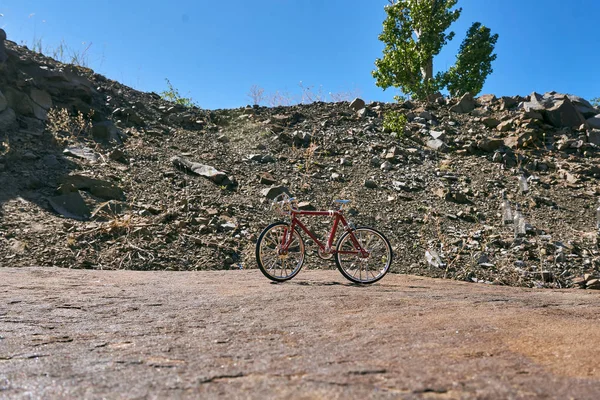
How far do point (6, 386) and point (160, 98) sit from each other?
1266 centimetres

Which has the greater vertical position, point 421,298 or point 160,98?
point 160,98

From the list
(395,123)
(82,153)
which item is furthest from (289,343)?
(395,123)

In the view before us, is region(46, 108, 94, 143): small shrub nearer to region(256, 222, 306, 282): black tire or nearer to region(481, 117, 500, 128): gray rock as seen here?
region(256, 222, 306, 282): black tire

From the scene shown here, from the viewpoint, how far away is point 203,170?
9.66 metres

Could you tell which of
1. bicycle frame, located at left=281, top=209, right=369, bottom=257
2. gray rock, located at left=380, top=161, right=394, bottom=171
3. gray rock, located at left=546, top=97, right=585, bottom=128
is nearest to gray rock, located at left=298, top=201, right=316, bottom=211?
gray rock, located at left=380, top=161, right=394, bottom=171

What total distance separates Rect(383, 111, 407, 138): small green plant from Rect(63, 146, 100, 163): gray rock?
6460mm

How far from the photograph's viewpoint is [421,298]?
14.5 feet

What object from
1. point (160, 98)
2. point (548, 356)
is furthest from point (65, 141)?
point (548, 356)

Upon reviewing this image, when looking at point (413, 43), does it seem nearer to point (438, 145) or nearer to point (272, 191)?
point (438, 145)

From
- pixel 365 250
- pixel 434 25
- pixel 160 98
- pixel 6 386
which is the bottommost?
pixel 6 386

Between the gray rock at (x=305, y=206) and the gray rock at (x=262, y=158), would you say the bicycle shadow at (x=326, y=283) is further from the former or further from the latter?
the gray rock at (x=262, y=158)

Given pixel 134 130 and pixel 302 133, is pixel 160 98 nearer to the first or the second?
pixel 134 130

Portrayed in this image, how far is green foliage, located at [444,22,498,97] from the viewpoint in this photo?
715 inches

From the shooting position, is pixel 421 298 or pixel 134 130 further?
pixel 134 130
